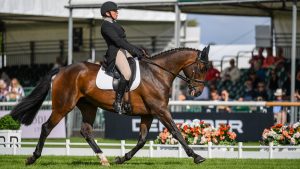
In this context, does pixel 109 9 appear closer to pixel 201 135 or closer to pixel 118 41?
pixel 118 41

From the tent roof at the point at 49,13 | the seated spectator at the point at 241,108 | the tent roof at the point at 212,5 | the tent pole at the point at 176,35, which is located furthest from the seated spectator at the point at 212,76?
the seated spectator at the point at 241,108

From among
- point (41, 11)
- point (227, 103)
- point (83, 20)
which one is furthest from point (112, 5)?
point (83, 20)

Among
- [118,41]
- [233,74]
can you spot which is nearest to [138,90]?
[118,41]

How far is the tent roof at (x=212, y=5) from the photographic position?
86.0ft

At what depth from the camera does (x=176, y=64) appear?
52.6ft

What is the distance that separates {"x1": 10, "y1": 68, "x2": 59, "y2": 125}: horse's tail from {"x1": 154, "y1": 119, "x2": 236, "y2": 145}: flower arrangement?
4063mm

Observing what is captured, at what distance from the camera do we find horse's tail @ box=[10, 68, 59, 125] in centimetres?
1639

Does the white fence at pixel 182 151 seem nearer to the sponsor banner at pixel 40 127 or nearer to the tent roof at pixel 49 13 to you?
the sponsor banner at pixel 40 127

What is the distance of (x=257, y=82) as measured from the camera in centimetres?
3014

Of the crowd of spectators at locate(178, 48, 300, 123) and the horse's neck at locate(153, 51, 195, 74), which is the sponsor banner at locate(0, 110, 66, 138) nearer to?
the crowd of spectators at locate(178, 48, 300, 123)

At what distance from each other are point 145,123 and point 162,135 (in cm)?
378

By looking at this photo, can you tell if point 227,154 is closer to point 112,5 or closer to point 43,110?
point 112,5

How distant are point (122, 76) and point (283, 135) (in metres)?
5.08

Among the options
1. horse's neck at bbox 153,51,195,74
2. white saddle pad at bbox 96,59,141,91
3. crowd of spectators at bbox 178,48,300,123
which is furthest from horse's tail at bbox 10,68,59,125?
crowd of spectators at bbox 178,48,300,123
